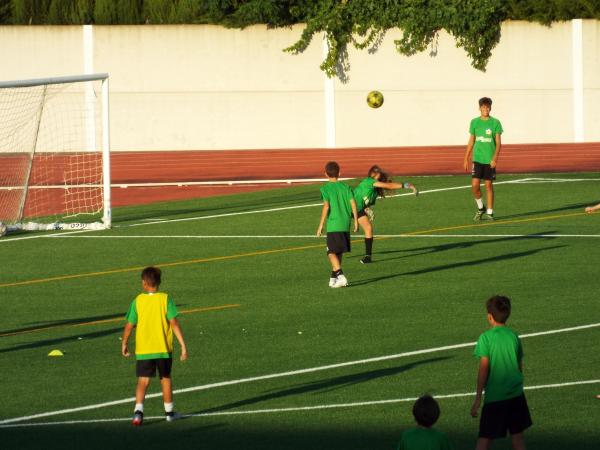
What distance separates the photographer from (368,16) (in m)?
44.2

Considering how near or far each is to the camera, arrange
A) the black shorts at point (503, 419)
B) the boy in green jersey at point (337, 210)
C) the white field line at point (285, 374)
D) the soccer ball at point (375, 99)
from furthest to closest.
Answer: the soccer ball at point (375, 99)
the boy in green jersey at point (337, 210)
the white field line at point (285, 374)
the black shorts at point (503, 419)

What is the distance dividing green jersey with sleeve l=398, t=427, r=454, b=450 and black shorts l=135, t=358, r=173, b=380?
3.84m

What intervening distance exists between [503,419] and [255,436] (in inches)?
90.0

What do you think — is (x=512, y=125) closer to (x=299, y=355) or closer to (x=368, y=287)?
(x=368, y=287)

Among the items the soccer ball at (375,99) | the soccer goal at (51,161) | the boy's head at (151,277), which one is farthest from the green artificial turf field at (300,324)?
the soccer ball at (375,99)

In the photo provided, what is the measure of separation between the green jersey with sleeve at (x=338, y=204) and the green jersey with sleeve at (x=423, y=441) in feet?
32.2

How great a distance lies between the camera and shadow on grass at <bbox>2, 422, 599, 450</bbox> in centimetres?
957

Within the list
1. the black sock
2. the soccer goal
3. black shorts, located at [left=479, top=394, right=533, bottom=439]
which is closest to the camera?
black shorts, located at [left=479, top=394, right=533, bottom=439]

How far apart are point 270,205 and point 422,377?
15.2 metres

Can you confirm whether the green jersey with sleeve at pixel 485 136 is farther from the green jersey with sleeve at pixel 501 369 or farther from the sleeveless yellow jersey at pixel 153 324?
the green jersey with sleeve at pixel 501 369

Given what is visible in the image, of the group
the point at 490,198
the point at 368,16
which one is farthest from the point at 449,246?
the point at 368,16

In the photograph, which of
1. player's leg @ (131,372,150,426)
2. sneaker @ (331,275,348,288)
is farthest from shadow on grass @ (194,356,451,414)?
sneaker @ (331,275,348,288)

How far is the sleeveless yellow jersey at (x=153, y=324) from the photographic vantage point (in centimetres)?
1019

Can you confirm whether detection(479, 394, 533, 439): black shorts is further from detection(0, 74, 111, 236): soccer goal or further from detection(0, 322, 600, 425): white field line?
detection(0, 74, 111, 236): soccer goal
